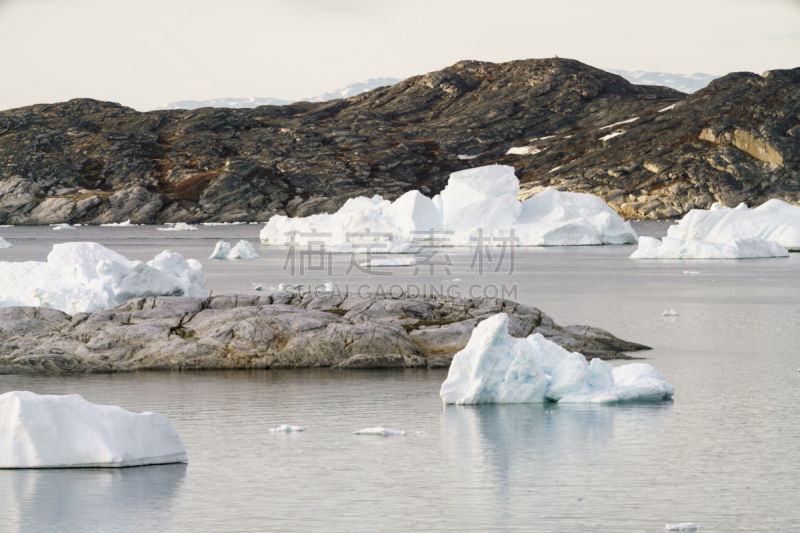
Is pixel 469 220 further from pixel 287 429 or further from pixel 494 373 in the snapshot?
pixel 287 429

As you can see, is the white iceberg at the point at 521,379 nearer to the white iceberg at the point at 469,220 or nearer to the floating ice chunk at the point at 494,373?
the floating ice chunk at the point at 494,373

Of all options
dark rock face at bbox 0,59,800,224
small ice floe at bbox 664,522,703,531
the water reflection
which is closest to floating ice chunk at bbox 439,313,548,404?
the water reflection

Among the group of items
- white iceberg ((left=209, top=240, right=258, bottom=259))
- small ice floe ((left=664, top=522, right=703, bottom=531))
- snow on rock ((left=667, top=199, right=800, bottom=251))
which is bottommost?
small ice floe ((left=664, top=522, right=703, bottom=531))

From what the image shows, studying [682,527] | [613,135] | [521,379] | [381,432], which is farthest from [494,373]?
[613,135]

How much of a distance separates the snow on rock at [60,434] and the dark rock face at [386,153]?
114165 mm

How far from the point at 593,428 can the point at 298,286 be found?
24.8 m

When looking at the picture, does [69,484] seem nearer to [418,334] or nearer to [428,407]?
[428,407]

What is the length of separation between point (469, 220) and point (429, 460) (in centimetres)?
5732

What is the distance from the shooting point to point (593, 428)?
11.9 metres

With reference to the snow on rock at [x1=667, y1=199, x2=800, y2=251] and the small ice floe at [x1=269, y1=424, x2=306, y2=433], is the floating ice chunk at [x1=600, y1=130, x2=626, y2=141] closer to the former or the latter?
the snow on rock at [x1=667, y1=199, x2=800, y2=251]

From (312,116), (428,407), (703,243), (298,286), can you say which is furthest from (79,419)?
(312,116)

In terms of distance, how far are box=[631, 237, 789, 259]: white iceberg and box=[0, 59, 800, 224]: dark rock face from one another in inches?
2458

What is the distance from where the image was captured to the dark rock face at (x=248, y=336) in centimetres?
1744

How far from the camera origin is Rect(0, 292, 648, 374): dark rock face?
17438mm
